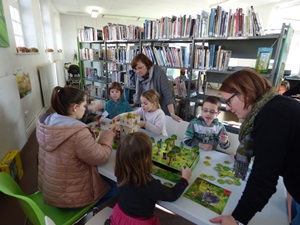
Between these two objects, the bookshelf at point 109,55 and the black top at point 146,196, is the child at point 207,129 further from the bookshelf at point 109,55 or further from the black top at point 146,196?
the bookshelf at point 109,55

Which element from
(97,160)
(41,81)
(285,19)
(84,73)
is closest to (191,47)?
(97,160)

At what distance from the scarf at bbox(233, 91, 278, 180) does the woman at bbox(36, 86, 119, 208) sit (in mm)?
774

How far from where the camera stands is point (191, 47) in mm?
2852

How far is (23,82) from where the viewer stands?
3.15m

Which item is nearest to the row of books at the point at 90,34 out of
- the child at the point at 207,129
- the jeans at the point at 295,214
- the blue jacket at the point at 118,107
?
the blue jacket at the point at 118,107

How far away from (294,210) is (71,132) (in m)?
1.18

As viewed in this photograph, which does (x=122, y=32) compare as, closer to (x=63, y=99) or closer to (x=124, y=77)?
(x=124, y=77)

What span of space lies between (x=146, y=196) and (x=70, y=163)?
1.68ft

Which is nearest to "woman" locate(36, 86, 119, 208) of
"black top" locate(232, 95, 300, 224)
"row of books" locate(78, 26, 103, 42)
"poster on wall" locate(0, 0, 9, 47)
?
"black top" locate(232, 95, 300, 224)

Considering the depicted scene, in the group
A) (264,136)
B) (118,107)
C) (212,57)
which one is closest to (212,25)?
(212,57)

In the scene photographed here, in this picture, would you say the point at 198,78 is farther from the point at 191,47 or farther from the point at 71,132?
the point at 71,132

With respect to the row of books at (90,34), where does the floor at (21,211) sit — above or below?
below

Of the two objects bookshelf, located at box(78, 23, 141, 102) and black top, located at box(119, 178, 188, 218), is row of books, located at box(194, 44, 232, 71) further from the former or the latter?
black top, located at box(119, 178, 188, 218)

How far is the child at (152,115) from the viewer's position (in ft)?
5.86
